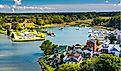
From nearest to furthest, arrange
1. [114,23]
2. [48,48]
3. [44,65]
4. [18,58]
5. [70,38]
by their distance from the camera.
Result: [44,65], [18,58], [48,48], [70,38], [114,23]

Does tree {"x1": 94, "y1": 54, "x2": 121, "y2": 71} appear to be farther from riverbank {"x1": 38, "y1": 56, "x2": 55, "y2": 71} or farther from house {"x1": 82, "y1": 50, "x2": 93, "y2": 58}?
house {"x1": 82, "y1": 50, "x2": 93, "y2": 58}

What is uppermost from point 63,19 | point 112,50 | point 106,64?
Result: point 106,64

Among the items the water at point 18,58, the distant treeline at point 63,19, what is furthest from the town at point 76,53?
the distant treeline at point 63,19

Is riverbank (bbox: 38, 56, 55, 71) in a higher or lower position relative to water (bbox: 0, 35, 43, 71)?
higher

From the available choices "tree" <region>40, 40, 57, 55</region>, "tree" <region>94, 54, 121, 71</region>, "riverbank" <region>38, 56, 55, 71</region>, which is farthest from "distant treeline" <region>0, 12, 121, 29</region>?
"tree" <region>94, 54, 121, 71</region>

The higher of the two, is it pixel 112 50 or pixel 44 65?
pixel 112 50

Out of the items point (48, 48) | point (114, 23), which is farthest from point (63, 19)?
point (48, 48)

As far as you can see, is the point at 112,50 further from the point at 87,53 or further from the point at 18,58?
the point at 18,58

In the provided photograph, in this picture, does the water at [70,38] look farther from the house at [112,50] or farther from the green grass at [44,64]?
the green grass at [44,64]

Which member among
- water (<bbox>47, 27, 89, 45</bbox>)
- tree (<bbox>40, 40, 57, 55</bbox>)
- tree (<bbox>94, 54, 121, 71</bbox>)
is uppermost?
tree (<bbox>94, 54, 121, 71</bbox>)

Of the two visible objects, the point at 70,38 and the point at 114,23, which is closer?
the point at 70,38

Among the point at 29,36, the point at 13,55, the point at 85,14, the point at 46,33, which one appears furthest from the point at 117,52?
the point at 85,14
